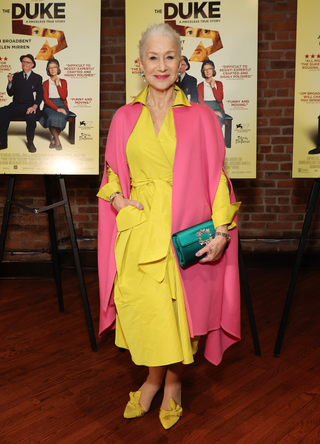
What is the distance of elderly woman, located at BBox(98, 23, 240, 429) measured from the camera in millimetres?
1611

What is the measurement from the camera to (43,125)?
7.79 feet

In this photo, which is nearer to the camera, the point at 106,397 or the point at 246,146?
the point at 106,397

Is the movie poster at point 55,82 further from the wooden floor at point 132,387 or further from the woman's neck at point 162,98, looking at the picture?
the wooden floor at point 132,387

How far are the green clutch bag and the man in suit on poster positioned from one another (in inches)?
48.8

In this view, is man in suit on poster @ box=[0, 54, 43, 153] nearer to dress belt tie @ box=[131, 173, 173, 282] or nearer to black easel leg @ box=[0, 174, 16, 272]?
black easel leg @ box=[0, 174, 16, 272]

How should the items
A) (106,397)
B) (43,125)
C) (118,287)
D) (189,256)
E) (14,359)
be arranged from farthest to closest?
(43,125), (14,359), (106,397), (118,287), (189,256)

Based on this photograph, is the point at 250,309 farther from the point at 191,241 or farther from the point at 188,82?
the point at 188,82

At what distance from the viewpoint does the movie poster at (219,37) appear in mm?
2191

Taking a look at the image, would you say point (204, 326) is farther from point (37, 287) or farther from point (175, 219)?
point (37, 287)

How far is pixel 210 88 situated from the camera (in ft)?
7.34

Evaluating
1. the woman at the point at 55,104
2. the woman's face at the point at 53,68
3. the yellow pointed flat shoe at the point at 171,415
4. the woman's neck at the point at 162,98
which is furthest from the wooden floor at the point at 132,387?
the woman's face at the point at 53,68

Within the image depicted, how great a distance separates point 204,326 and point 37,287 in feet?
6.50

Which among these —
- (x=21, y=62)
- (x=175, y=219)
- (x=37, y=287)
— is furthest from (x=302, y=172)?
(x=37, y=287)

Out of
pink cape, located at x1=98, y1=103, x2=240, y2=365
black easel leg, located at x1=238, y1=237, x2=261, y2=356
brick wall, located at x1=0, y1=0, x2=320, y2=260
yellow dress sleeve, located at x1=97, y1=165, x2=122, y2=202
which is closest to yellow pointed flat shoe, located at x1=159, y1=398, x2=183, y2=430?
pink cape, located at x1=98, y1=103, x2=240, y2=365
